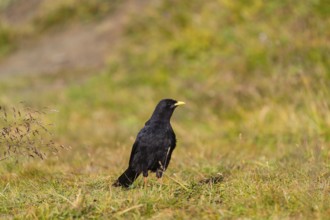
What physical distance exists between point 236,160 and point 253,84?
419 centimetres

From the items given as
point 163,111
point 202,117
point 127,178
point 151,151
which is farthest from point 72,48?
point 127,178

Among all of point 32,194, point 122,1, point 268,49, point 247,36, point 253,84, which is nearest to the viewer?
point 32,194

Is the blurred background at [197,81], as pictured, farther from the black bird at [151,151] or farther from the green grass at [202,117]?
the black bird at [151,151]

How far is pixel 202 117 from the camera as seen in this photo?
405 inches

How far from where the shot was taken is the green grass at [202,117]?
4109 mm

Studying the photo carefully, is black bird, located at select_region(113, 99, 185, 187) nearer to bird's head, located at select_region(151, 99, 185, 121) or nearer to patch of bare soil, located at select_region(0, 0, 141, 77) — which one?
bird's head, located at select_region(151, 99, 185, 121)

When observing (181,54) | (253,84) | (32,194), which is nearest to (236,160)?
(32,194)

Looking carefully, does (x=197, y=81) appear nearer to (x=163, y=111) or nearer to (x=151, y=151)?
(x=163, y=111)

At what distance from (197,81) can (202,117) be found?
1430 mm

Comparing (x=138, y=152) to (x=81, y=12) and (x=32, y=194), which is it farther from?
(x=81, y=12)

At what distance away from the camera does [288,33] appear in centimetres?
1105

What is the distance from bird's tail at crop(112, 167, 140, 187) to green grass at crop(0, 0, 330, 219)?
0.10 metres

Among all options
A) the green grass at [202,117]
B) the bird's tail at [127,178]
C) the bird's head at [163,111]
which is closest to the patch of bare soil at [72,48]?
the green grass at [202,117]

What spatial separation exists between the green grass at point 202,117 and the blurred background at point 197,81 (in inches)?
1.1
